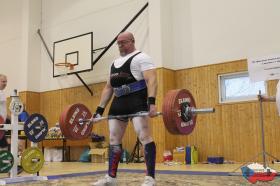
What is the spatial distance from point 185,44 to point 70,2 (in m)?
3.77

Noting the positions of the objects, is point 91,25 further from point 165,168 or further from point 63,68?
point 165,168

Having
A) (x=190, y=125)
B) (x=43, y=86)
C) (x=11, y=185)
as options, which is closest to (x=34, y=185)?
(x=11, y=185)

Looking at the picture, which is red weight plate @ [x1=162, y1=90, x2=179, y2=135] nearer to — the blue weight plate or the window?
the blue weight plate

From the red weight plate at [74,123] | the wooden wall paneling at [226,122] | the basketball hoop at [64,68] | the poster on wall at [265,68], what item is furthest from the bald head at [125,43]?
the basketball hoop at [64,68]

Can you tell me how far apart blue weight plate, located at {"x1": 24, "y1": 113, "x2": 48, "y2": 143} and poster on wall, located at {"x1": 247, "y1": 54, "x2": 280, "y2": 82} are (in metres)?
2.50

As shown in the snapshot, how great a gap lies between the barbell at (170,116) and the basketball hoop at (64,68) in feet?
17.3

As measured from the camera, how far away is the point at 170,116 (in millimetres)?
2695

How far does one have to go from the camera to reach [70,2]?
30.8ft

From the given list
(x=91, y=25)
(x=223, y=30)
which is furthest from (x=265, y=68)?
(x=91, y=25)

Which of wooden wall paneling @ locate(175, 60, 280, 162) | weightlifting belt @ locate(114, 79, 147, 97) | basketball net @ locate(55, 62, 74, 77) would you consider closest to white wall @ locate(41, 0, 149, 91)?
basketball net @ locate(55, 62, 74, 77)

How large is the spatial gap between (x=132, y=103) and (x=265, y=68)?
193 cm

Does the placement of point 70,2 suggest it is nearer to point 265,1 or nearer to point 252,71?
point 265,1

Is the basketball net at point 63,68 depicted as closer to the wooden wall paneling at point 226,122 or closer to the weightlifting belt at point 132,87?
the wooden wall paneling at point 226,122

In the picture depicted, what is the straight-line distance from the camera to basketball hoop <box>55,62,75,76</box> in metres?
8.49
